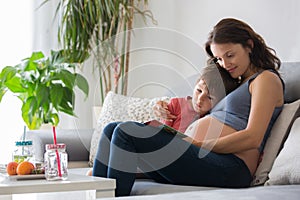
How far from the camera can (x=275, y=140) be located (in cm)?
200

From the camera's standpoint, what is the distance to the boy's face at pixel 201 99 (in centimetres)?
209

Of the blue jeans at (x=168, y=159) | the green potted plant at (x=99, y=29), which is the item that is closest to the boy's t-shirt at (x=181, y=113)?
the blue jeans at (x=168, y=159)

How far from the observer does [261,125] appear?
1923mm

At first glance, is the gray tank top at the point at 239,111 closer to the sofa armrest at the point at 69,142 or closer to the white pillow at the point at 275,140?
the white pillow at the point at 275,140

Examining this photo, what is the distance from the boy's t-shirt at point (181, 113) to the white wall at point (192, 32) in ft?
0.31

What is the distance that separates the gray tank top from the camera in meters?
2.03

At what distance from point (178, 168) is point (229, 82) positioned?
44cm

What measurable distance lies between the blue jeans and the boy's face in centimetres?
21

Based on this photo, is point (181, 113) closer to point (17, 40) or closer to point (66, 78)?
point (66, 78)

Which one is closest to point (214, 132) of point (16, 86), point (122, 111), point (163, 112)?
point (163, 112)

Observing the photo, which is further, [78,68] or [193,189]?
[78,68]

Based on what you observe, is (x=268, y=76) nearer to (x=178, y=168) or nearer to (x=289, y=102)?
(x=289, y=102)

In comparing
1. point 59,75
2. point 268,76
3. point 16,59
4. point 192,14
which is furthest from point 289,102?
point 16,59

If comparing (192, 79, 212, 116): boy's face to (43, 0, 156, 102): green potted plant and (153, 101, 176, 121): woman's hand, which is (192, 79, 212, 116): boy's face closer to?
(153, 101, 176, 121): woman's hand
